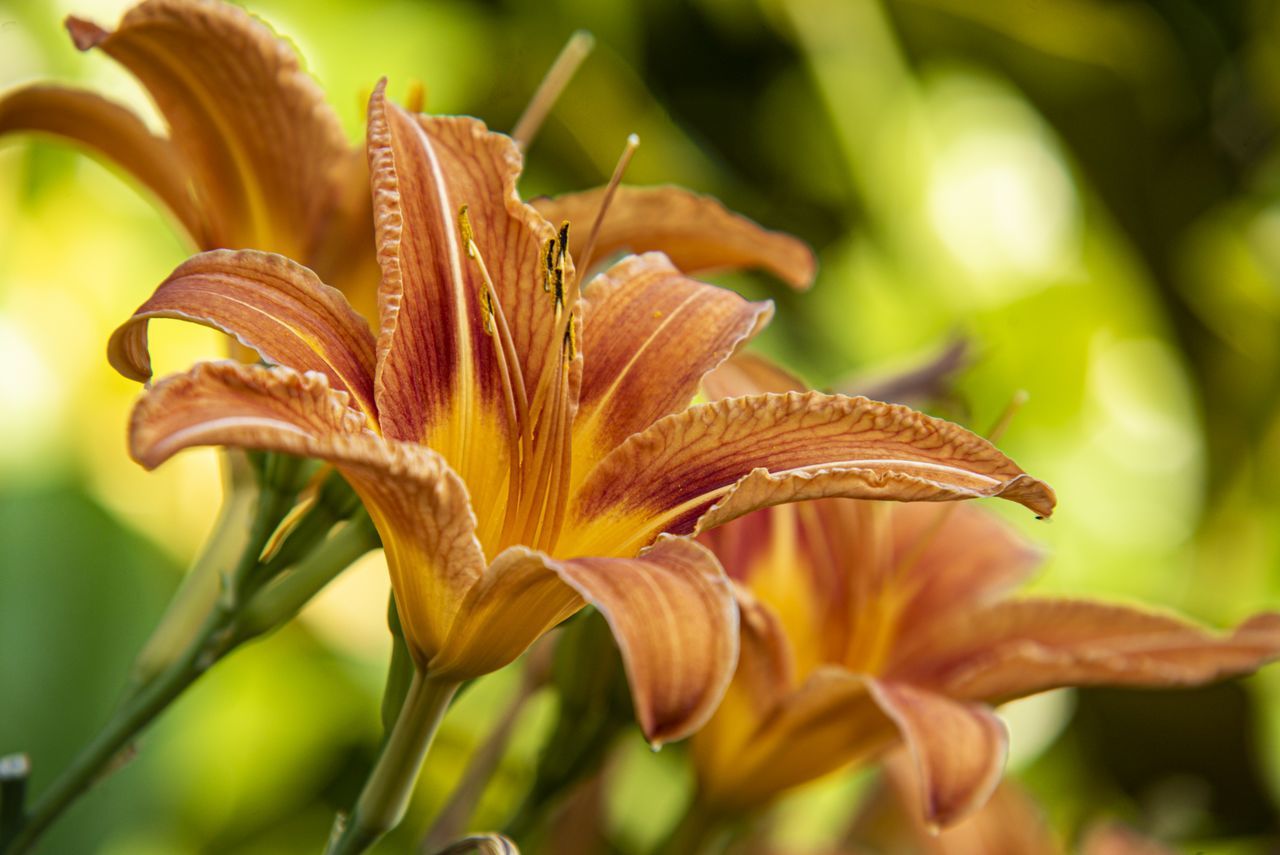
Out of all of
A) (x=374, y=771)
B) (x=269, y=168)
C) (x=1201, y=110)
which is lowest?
(x=1201, y=110)

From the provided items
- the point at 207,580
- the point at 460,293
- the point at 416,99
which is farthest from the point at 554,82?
the point at 207,580

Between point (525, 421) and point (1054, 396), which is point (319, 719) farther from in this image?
point (1054, 396)

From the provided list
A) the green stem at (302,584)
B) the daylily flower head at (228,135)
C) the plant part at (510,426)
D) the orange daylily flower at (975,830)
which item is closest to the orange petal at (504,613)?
the plant part at (510,426)

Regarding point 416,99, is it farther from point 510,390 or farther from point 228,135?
point 510,390

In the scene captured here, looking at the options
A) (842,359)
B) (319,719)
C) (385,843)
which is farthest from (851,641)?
(842,359)

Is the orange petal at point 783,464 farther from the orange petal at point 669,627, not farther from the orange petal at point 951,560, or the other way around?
the orange petal at point 951,560
